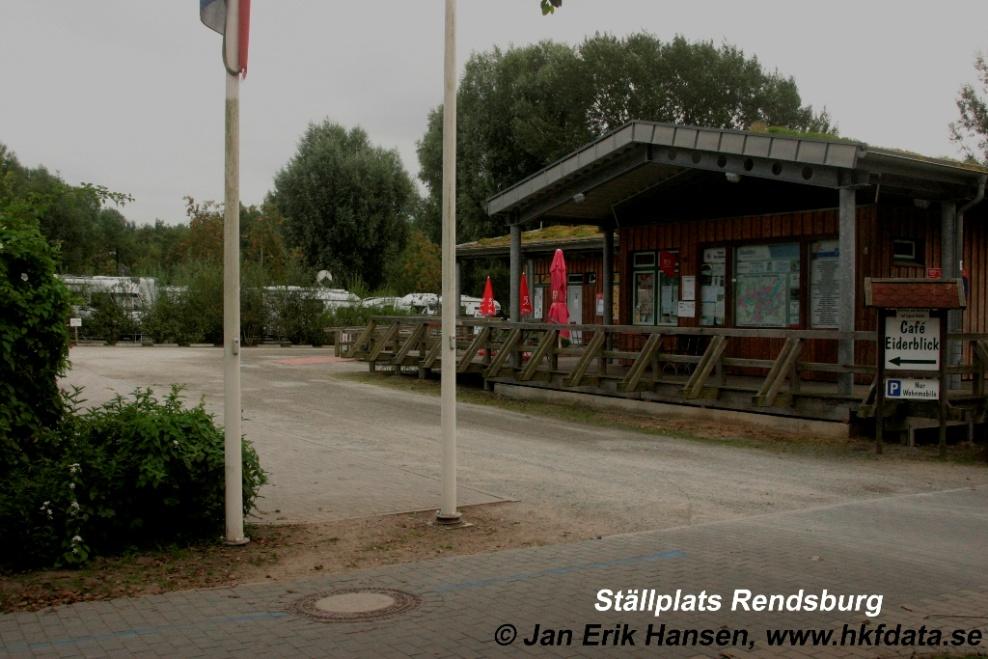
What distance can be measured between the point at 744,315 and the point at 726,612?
12.9 metres

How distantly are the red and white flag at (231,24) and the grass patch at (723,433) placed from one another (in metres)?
8.74

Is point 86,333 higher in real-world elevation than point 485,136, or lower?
lower

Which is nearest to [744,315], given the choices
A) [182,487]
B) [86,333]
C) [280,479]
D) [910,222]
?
[910,222]

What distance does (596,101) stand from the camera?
165 feet

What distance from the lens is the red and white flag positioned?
22.8ft

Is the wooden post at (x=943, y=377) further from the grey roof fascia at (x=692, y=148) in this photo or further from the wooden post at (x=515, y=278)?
the wooden post at (x=515, y=278)

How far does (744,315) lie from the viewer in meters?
17.9

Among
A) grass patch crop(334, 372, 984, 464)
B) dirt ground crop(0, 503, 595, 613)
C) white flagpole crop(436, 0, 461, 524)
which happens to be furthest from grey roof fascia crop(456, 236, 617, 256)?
dirt ground crop(0, 503, 595, 613)

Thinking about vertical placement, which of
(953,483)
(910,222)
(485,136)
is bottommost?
(953,483)

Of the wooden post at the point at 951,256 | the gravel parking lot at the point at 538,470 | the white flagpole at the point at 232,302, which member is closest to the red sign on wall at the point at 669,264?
the gravel parking lot at the point at 538,470

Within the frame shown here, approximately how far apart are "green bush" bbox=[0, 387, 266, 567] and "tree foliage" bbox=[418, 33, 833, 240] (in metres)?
43.7

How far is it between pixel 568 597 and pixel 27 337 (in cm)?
436

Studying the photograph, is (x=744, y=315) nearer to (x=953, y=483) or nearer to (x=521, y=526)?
(x=953, y=483)

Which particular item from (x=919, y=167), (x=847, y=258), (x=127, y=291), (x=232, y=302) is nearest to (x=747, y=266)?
(x=847, y=258)
